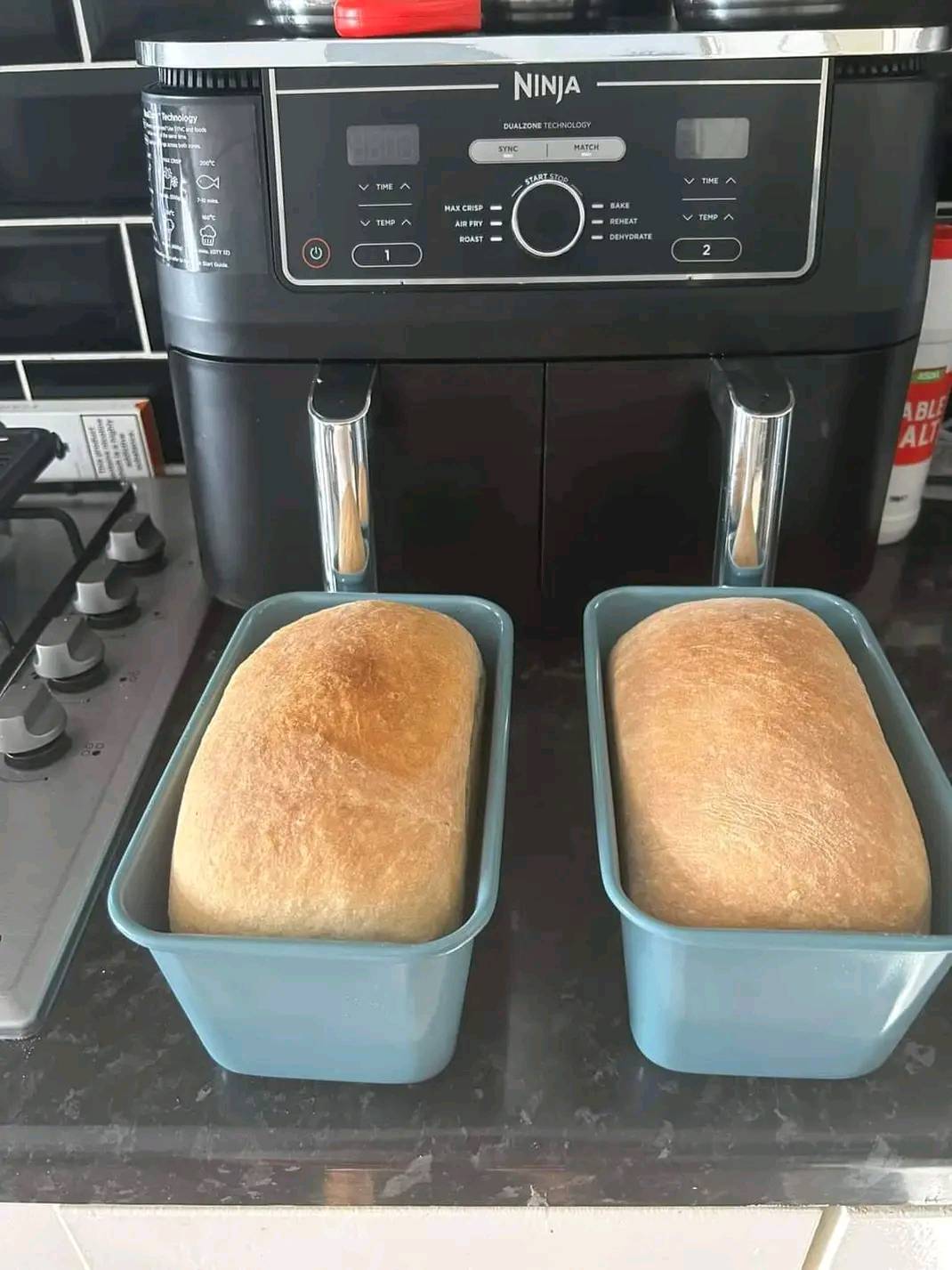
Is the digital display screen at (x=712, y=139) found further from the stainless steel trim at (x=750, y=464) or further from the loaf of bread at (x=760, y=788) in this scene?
the loaf of bread at (x=760, y=788)

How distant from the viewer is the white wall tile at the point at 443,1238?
431 mm

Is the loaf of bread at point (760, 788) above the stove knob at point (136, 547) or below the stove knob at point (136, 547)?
above

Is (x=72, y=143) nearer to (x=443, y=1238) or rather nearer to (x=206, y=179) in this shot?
(x=206, y=179)

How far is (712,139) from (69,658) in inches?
17.6

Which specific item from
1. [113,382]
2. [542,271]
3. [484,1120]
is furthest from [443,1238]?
[113,382]

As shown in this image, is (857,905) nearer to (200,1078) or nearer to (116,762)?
(200,1078)

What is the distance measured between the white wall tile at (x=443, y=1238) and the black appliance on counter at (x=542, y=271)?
0.31 meters

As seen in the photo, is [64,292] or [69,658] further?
[64,292]

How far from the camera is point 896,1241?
44 centimetres

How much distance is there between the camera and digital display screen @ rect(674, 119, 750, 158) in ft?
1.72

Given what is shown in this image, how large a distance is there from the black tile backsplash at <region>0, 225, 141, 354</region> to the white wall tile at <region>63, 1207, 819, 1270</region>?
63 centimetres

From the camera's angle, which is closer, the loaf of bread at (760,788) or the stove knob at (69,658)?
the loaf of bread at (760,788)

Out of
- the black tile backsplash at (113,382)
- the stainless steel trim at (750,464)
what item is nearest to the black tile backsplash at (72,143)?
the black tile backsplash at (113,382)

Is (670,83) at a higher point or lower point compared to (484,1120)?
higher
